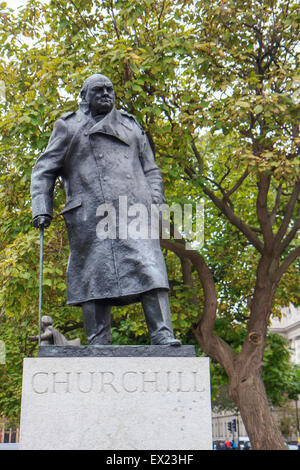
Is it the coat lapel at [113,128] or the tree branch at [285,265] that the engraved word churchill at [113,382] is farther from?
the tree branch at [285,265]

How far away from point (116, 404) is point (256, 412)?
836 centimetres

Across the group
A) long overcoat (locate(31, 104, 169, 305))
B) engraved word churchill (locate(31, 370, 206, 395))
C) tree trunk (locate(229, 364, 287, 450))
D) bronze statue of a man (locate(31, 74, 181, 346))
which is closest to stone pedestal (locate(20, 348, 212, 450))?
engraved word churchill (locate(31, 370, 206, 395))

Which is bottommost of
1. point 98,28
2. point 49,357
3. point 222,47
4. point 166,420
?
point 166,420

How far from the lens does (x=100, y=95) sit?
5.48 m

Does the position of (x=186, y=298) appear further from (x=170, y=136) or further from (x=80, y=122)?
(x=80, y=122)

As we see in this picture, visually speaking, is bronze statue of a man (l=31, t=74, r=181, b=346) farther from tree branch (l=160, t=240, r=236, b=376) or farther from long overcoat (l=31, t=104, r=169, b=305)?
tree branch (l=160, t=240, r=236, b=376)

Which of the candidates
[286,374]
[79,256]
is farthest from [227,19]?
[286,374]

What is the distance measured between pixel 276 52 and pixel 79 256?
914 cm

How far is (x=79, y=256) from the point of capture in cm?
530

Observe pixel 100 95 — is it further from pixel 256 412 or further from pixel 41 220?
pixel 256 412

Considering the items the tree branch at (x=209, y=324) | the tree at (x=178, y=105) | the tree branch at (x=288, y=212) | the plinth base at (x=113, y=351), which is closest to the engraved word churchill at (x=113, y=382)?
the plinth base at (x=113, y=351)

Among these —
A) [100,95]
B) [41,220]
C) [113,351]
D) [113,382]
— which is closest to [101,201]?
[41,220]

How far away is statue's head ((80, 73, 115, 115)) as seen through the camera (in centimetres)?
547

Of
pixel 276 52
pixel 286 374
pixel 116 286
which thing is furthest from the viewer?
pixel 286 374
